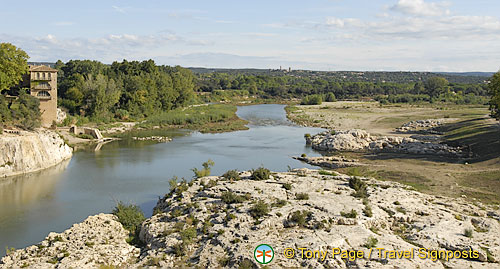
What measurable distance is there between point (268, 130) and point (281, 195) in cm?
3735

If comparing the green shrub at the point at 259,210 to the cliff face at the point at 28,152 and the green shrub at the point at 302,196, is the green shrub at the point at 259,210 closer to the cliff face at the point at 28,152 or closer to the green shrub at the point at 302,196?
the green shrub at the point at 302,196

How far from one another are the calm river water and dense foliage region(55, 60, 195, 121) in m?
9.05

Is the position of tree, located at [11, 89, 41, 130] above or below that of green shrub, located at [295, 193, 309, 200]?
above

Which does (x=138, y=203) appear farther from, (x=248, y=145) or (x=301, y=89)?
(x=301, y=89)

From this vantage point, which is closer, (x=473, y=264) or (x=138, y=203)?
(x=473, y=264)

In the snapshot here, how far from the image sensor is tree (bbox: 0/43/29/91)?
132ft

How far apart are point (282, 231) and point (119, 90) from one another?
160 feet

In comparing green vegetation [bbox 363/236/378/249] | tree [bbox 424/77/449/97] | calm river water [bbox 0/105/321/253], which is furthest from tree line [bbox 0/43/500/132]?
green vegetation [bbox 363/236/378/249]

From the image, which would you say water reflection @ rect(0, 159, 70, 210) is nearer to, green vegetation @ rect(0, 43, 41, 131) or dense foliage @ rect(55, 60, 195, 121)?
green vegetation @ rect(0, 43, 41, 131)

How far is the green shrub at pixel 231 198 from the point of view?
2033 cm

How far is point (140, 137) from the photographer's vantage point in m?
50.6

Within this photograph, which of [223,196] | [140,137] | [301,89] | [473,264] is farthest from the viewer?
[301,89]

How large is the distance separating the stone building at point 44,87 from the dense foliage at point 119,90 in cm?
877

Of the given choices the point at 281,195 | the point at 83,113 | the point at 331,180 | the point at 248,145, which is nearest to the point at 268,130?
the point at 248,145
